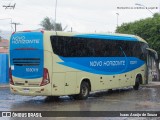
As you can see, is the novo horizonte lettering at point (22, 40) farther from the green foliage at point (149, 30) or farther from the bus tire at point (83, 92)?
the green foliage at point (149, 30)

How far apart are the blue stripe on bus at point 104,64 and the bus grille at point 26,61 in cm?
113

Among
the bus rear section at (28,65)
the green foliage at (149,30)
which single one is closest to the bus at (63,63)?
the bus rear section at (28,65)

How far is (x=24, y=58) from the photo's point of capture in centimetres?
1777

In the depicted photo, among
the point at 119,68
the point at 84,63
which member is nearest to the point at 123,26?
the point at 119,68

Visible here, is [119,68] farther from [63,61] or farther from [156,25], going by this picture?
[156,25]

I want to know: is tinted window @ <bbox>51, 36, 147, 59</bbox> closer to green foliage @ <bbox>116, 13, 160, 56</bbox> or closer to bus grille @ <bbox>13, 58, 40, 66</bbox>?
bus grille @ <bbox>13, 58, 40, 66</bbox>

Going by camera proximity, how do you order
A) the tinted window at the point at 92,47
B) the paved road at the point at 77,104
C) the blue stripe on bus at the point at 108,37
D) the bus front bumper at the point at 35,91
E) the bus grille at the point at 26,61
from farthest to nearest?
1. the blue stripe on bus at the point at 108,37
2. the tinted window at the point at 92,47
3. the bus grille at the point at 26,61
4. the bus front bumper at the point at 35,91
5. the paved road at the point at 77,104

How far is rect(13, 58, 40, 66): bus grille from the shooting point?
17495 mm

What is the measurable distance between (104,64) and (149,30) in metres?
19.4

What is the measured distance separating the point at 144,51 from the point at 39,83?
10439 millimetres

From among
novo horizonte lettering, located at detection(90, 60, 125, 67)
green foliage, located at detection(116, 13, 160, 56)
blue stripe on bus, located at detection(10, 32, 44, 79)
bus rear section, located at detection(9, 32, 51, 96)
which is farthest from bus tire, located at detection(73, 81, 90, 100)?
green foliage, located at detection(116, 13, 160, 56)

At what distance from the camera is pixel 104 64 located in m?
21.1

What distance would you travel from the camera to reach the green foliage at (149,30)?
38312 mm

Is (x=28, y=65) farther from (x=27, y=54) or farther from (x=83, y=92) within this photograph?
(x=83, y=92)
